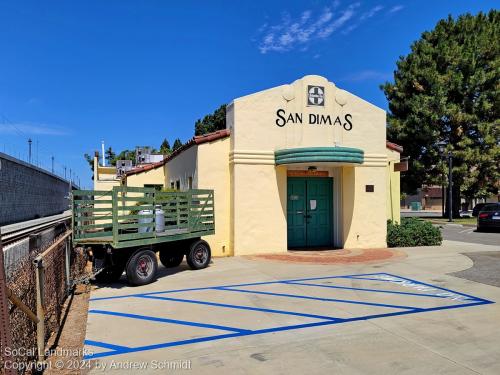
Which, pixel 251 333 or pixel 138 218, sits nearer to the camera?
pixel 251 333

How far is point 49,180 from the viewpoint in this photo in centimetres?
3462

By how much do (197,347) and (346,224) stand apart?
10081mm

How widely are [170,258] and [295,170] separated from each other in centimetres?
529

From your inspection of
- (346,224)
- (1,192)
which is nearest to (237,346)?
(346,224)

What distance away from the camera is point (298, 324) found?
20.6 ft

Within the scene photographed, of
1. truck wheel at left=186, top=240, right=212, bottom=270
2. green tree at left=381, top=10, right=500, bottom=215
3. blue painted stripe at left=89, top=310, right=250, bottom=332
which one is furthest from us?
green tree at left=381, top=10, right=500, bottom=215

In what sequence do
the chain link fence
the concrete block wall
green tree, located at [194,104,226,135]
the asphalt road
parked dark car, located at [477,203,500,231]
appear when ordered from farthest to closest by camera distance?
1. green tree, located at [194,104,226,135]
2. parked dark car, located at [477,203,500,231]
3. the concrete block wall
4. the asphalt road
5. the chain link fence

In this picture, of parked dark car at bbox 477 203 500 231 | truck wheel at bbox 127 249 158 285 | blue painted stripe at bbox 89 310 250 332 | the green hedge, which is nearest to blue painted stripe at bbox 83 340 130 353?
blue painted stripe at bbox 89 310 250 332

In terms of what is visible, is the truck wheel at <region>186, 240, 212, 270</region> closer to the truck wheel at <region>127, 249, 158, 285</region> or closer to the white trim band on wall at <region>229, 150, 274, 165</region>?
the truck wheel at <region>127, 249, 158, 285</region>

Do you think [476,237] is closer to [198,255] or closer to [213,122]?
[198,255]

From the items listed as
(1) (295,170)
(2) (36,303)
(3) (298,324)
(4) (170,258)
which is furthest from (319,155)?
(2) (36,303)

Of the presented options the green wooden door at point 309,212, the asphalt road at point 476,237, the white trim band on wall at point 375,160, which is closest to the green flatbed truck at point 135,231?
the green wooden door at point 309,212

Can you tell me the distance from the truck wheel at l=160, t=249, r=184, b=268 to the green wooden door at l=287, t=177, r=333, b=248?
14.9ft

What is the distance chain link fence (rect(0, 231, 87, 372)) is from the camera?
4.40m
